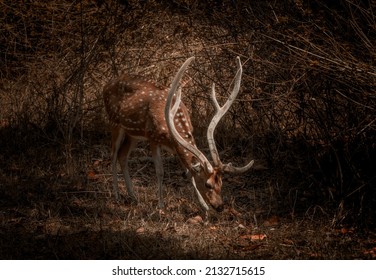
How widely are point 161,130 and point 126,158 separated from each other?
0.74 metres

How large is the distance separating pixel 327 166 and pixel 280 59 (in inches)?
39.3

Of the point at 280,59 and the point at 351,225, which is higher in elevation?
Answer: the point at 280,59

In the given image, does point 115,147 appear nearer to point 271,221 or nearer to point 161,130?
point 161,130

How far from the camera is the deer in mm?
6016

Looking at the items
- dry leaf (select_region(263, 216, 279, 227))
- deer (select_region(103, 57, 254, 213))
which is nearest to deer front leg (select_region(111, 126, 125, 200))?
deer (select_region(103, 57, 254, 213))

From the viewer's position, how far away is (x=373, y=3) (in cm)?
580

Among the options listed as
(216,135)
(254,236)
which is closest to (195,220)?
(254,236)

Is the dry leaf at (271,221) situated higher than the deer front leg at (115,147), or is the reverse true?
the deer front leg at (115,147)

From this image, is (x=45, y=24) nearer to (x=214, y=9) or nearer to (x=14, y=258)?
(x=214, y=9)

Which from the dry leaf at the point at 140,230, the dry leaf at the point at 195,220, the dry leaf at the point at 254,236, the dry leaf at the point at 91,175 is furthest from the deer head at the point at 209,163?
the dry leaf at the point at 91,175

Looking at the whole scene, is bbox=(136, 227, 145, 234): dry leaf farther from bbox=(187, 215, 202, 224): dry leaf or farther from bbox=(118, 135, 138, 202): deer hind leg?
bbox=(118, 135, 138, 202): deer hind leg

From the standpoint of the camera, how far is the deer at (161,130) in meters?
6.02

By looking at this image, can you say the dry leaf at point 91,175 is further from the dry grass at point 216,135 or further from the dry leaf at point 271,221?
the dry leaf at point 271,221

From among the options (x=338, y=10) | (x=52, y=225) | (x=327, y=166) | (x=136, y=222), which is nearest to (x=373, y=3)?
(x=338, y=10)
